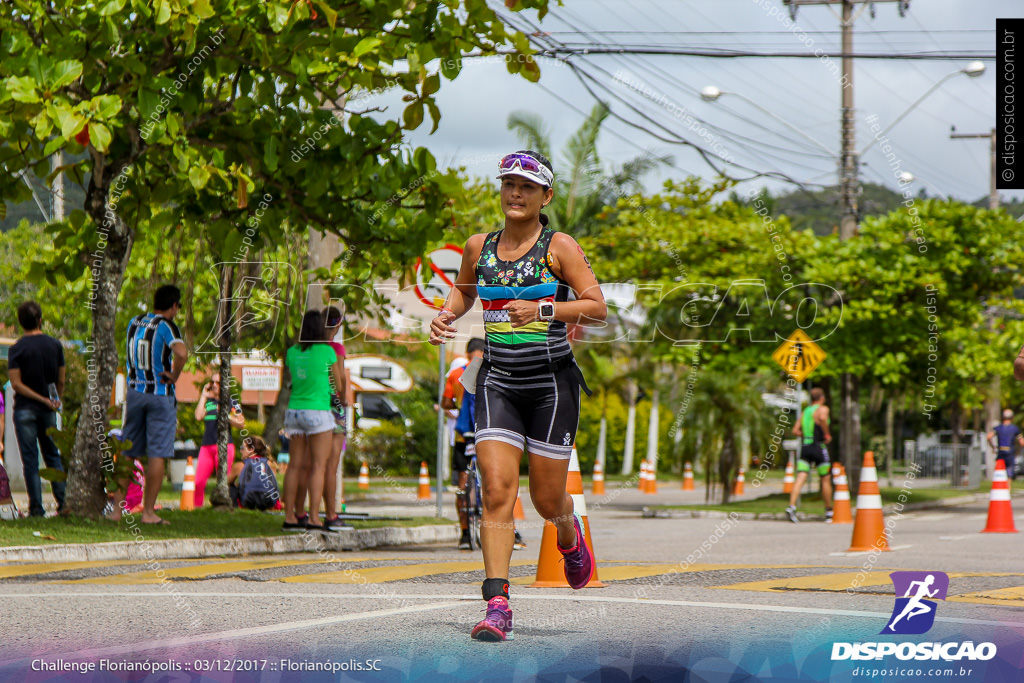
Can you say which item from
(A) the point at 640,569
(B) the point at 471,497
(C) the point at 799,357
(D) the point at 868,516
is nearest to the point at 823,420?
(C) the point at 799,357

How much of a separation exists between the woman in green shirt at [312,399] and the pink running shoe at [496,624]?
5.67 meters

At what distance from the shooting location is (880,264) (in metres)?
19.2

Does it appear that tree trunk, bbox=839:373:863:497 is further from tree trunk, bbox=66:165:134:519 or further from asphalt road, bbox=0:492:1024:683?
tree trunk, bbox=66:165:134:519

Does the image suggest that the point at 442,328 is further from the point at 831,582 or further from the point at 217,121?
the point at 217,121

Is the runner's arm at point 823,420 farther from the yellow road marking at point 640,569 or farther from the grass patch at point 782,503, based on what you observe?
the yellow road marking at point 640,569

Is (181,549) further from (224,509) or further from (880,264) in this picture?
(880,264)

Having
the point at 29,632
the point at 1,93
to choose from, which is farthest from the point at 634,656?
the point at 1,93

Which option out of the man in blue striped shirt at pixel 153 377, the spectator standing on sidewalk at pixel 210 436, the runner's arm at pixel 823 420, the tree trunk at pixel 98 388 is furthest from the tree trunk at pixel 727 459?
the tree trunk at pixel 98 388

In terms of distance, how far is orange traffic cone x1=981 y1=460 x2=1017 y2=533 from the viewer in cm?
1431

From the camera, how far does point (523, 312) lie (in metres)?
4.89

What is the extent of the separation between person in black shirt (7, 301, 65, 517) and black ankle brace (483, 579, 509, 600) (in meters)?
7.05

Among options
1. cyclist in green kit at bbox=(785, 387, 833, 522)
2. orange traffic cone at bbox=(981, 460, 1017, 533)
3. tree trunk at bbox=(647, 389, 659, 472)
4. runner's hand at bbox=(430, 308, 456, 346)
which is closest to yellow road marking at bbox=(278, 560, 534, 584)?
runner's hand at bbox=(430, 308, 456, 346)

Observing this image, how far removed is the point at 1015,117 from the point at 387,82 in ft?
20.2

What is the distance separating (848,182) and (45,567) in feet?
49.6
